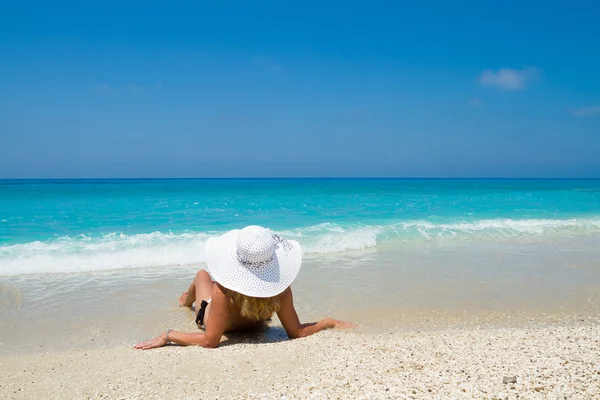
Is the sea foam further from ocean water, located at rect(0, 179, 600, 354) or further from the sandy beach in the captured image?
the sandy beach

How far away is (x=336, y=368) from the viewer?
3.69m

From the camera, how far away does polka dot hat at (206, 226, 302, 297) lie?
4.14 m

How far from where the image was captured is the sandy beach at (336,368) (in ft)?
10.5

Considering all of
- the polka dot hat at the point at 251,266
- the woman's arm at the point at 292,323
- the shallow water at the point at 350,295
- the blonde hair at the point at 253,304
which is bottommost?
the shallow water at the point at 350,295

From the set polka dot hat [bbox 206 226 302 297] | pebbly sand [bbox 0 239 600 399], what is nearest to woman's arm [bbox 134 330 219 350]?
pebbly sand [bbox 0 239 600 399]

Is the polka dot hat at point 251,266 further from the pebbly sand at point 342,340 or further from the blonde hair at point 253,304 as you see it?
the pebbly sand at point 342,340

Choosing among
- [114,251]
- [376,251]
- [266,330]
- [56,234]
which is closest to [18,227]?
[56,234]

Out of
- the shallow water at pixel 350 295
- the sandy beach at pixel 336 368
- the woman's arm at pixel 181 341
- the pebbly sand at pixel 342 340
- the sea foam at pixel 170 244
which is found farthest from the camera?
the sea foam at pixel 170 244

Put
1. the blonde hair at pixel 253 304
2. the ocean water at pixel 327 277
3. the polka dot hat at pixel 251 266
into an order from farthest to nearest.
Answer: the ocean water at pixel 327 277
the blonde hair at pixel 253 304
the polka dot hat at pixel 251 266

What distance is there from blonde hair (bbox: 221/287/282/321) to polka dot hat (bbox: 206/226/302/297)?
189 millimetres

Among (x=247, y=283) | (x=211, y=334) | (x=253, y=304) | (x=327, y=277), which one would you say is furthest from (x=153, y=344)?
(x=327, y=277)

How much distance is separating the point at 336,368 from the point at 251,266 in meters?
1.14

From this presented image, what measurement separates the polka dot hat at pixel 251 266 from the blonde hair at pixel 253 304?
189 mm

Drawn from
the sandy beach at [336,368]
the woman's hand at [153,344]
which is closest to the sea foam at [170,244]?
the woman's hand at [153,344]
